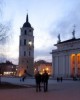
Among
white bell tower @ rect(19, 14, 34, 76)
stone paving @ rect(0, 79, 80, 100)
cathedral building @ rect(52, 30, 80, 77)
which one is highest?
white bell tower @ rect(19, 14, 34, 76)

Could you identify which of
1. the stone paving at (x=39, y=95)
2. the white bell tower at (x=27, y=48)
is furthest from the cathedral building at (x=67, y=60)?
the stone paving at (x=39, y=95)

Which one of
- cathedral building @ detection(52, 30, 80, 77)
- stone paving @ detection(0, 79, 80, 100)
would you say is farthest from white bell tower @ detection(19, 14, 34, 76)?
stone paving @ detection(0, 79, 80, 100)

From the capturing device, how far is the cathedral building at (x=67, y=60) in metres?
94.2

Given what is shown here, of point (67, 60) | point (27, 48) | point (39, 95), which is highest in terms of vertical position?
point (27, 48)

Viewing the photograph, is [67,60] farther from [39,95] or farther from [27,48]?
[39,95]

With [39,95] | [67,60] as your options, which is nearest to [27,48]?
[67,60]

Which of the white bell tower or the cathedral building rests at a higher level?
the white bell tower

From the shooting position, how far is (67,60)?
97625mm

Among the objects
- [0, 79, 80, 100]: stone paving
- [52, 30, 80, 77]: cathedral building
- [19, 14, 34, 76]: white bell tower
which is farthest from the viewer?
[19, 14, 34, 76]: white bell tower

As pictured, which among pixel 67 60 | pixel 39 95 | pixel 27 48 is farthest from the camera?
pixel 27 48

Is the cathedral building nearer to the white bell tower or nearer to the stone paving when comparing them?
the white bell tower

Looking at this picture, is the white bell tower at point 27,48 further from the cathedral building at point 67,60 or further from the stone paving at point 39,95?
the stone paving at point 39,95

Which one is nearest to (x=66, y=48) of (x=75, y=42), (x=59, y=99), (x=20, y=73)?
(x=75, y=42)

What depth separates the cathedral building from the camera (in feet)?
309
